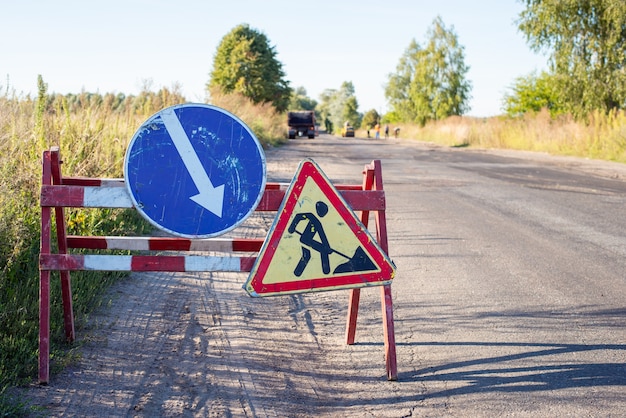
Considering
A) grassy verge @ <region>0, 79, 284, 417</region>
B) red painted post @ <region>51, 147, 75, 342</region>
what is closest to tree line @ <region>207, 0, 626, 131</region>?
grassy verge @ <region>0, 79, 284, 417</region>

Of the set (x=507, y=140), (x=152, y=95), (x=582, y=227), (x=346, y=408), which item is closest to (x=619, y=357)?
(x=346, y=408)

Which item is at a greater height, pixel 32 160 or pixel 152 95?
pixel 152 95

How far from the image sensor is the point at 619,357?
14.4ft

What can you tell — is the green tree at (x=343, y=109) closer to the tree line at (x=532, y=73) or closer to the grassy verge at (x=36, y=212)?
the tree line at (x=532, y=73)

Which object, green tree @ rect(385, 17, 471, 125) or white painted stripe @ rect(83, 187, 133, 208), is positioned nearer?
white painted stripe @ rect(83, 187, 133, 208)

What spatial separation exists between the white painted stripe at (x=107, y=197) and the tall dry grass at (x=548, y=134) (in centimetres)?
2238

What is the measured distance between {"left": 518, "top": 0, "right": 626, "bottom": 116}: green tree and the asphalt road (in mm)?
23463

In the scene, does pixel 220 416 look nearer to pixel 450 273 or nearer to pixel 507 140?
pixel 450 273

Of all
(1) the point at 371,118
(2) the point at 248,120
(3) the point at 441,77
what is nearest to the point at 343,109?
(1) the point at 371,118

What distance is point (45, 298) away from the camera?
150 inches

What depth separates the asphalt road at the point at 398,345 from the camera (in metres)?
3.63

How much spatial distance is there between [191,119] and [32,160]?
4052mm

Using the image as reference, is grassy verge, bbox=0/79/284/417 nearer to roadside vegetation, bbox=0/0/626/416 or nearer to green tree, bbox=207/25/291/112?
roadside vegetation, bbox=0/0/626/416

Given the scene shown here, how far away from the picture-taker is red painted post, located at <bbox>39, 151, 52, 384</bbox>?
371 centimetres
